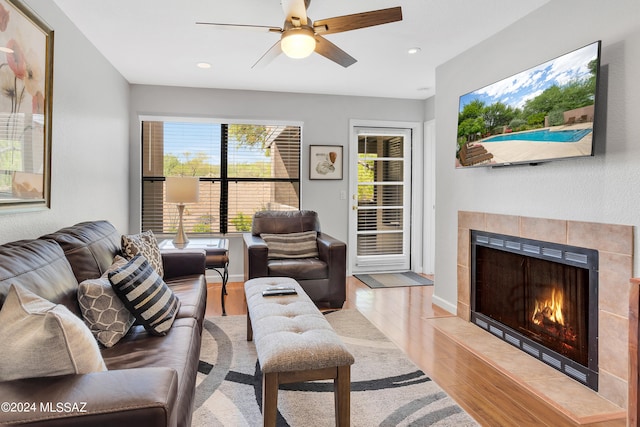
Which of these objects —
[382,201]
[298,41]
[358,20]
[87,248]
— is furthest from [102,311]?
[382,201]

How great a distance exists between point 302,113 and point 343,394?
4.00m

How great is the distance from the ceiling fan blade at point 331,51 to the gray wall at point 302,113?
239 centimetres

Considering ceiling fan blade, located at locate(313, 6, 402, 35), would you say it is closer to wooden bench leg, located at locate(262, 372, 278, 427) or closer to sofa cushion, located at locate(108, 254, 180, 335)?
sofa cushion, located at locate(108, 254, 180, 335)

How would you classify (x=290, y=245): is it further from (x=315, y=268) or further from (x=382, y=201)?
(x=382, y=201)

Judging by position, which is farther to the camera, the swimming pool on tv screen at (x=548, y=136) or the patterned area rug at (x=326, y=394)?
the swimming pool on tv screen at (x=548, y=136)

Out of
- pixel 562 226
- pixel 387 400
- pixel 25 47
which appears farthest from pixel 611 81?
pixel 25 47

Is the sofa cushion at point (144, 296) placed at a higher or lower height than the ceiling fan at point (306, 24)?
lower

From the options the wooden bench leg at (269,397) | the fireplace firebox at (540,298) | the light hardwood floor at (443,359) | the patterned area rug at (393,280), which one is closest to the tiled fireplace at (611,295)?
the fireplace firebox at (540,298)

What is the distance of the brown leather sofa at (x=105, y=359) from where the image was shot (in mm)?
1019

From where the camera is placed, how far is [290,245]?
418 centimetres

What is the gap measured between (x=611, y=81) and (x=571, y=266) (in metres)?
1.09

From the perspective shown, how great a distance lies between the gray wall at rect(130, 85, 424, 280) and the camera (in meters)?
4.78

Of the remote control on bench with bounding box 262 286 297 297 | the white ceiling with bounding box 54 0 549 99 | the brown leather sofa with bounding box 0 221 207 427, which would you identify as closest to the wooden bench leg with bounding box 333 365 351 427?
the brown leather sofa with bounding box 0 221 207 427

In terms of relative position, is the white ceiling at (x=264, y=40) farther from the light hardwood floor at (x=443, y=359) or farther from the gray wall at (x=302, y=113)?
the light hardwood floor at (x=443, y=359)
